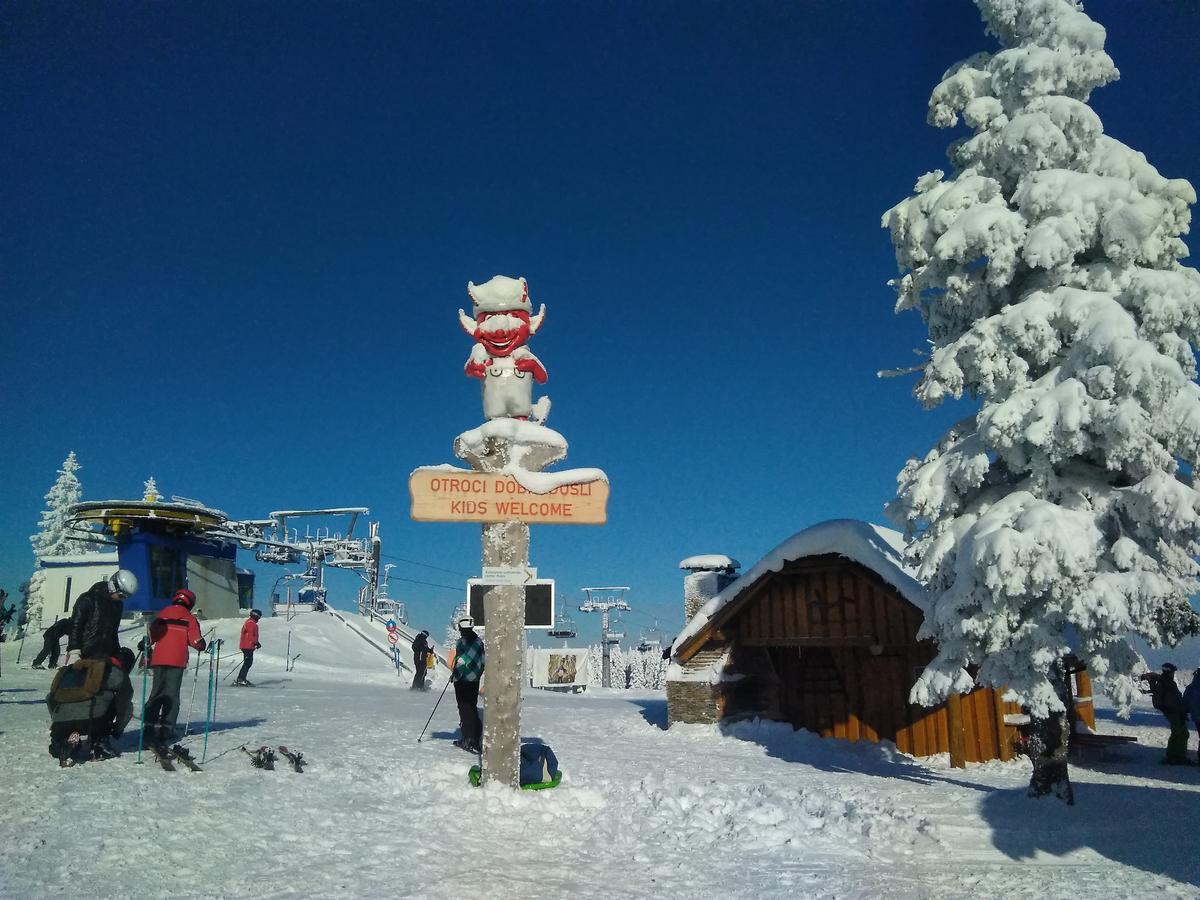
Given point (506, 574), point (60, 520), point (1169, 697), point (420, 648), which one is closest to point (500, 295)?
point (506, 574)

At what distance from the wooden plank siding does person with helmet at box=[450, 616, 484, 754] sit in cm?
691

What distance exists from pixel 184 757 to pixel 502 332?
18.7 ft

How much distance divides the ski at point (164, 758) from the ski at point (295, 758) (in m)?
1.19

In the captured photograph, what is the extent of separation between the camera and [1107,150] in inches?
395

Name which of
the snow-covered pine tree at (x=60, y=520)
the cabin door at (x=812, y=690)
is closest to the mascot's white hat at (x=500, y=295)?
the cabin door at (x=812, y=690)

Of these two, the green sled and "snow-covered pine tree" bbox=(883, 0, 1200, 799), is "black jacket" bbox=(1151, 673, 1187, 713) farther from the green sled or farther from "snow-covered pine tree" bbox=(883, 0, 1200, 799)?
the green sled

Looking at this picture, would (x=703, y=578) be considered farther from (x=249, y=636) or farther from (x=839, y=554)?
(x=249, y=636)

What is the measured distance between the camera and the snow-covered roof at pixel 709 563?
19.2m

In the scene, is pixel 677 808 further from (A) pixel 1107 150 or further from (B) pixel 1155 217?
(A) pixel 1107 150

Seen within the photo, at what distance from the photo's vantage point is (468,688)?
10805mm

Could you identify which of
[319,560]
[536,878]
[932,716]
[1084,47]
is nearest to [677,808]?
[536,878]

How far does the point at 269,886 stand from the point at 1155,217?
11.1 metres

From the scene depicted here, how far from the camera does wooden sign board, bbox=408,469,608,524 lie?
8883 mm

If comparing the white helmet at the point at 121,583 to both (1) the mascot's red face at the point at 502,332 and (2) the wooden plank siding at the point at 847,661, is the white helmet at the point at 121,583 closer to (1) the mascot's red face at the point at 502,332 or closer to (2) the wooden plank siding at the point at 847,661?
(1) the mascot's red face at the point at 502,332
